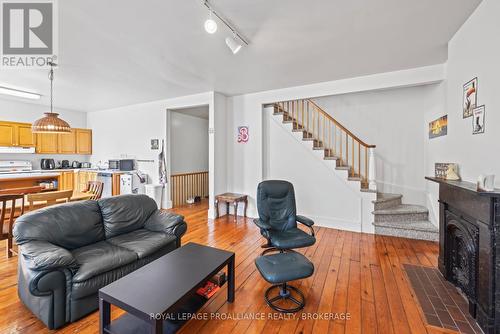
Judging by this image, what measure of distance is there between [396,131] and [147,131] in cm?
576

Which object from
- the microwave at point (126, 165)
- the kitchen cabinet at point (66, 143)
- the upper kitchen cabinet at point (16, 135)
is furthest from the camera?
the kitchen cabinet at point (66, 143)

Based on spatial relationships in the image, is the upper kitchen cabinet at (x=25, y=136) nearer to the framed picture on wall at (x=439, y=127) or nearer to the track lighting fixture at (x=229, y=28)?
the track lighting fixture at (x=229, y=28)

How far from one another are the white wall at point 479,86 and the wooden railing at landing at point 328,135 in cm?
184

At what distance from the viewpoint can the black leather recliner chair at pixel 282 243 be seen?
6.26ft

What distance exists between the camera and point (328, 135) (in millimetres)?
5086

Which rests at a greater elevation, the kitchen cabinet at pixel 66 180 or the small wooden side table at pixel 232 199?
the kitchen cabinet at pixel 66 180

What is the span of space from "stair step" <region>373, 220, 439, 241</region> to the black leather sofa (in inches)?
128

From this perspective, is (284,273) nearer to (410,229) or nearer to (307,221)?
(307,221)

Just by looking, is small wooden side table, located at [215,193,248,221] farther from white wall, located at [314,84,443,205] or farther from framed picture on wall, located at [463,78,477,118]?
framed picture on wall, located at [463,78,477,118]

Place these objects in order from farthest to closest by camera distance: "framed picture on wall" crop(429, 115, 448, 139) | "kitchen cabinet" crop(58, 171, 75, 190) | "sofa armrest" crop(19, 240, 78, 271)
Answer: "kitchen cabinet" crop(58, 171, 75, 190) → "framed picture on wall" crop(429, 115, 448, 139) → "sofa armrest" crop(19, 240, 78, 271)

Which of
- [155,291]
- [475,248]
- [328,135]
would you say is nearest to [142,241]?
[155,291]

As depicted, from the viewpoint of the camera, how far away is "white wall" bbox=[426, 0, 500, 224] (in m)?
1.84

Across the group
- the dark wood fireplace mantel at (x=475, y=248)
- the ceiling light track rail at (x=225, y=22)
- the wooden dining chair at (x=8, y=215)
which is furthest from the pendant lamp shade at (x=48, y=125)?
the dark wood fireplace mantel at (x=475, y=248)

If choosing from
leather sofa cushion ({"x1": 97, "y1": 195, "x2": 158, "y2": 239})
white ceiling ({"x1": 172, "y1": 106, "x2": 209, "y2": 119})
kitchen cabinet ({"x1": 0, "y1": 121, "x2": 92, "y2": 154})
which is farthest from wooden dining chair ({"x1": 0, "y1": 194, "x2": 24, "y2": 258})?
white ceiling ({"x1": 172, "y1": 106, "x2": 209, "y2": 119})
